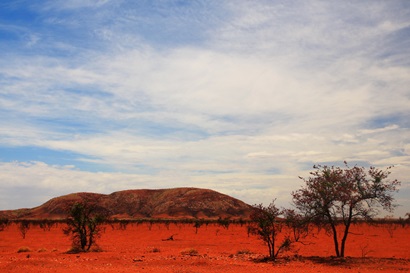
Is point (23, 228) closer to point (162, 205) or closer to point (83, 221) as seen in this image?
point (83, 221)

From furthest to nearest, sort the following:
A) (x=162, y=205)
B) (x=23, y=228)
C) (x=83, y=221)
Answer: (x=162, y=205)
(x=23, y=228)
(x=83, y=221)

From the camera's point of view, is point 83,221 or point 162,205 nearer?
point 83,221

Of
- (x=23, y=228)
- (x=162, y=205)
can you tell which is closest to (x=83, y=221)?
(x=23, y=228)

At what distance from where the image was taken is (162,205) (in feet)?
457

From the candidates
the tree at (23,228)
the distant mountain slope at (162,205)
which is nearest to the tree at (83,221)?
the tree at (23,228)

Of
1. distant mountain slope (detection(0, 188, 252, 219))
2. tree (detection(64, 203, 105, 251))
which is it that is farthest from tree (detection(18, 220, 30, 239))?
distant mountain slope (detection(0, 188, 252, 219))

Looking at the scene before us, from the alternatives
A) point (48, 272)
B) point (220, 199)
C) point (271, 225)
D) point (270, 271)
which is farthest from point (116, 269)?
point (220, 199)

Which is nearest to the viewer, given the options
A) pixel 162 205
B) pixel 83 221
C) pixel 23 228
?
pixel 83 221

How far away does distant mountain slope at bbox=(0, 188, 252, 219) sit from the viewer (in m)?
131

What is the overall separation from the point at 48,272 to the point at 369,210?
60.2 ft

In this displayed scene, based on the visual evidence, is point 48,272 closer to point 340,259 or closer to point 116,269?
point 116,269

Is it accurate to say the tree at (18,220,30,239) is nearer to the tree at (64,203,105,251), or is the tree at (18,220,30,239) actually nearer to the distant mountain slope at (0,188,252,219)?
the tree at (64,203,105,251)

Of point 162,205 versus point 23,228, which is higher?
point 162,205

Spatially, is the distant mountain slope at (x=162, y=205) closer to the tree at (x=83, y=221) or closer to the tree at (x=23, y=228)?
the tree at (x=23, y=228)
